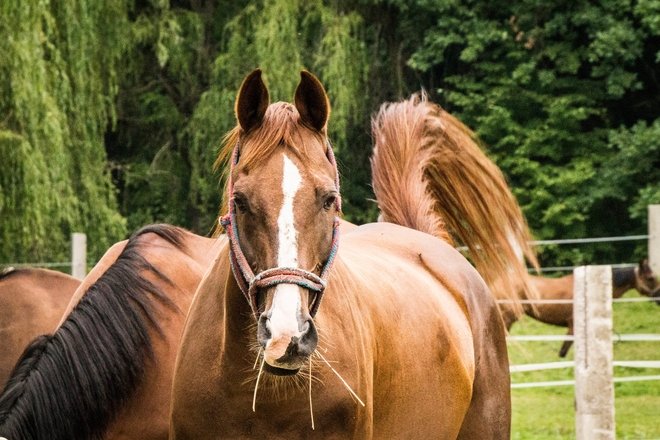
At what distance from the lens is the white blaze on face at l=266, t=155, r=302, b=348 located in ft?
8.41

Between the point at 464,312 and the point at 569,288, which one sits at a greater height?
the point at 464,312

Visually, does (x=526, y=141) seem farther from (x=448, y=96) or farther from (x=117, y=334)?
(x=117, y=334)

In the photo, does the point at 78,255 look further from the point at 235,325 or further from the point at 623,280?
the point at 623,280

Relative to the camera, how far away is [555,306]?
13484mm

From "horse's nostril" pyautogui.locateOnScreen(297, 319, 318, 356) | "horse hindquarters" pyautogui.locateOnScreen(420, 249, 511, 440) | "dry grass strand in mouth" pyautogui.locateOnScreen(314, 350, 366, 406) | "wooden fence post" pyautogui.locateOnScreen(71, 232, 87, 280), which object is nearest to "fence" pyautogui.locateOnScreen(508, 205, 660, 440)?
"horse hindquarters" pyautogui.locateOnScreen(420, 249, 511, 440)

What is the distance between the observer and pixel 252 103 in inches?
117

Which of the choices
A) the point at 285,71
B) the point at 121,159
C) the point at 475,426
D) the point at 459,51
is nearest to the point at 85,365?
the point at 475,426

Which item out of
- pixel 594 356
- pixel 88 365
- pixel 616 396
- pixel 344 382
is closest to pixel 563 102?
pixel 616 396

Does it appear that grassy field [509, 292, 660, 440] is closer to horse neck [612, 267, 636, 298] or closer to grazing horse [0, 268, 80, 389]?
horse neck [612, 267, 636, 298]

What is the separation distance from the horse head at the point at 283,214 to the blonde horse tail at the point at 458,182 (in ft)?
7.67

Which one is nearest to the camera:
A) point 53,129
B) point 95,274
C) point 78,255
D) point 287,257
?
point 287,257

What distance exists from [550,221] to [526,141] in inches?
61.1

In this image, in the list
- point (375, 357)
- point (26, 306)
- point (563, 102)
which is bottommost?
point (26, 306)

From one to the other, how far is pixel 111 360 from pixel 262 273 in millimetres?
1239
